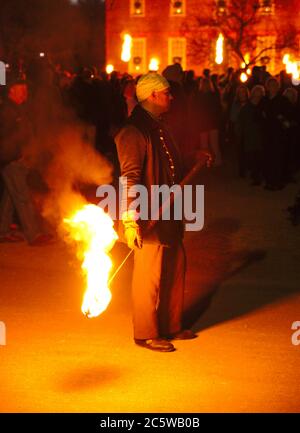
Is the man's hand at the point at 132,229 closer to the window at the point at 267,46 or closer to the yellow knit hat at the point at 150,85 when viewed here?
the yellow knit hat at the point at 150,85

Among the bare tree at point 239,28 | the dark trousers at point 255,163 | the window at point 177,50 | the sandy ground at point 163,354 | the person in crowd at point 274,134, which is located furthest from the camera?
the window at point 177,50

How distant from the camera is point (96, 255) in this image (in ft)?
22.6

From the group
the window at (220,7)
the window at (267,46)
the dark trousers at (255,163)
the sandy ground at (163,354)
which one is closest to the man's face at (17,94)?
the sandy ground at (163,354)

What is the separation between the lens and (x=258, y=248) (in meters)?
11.0

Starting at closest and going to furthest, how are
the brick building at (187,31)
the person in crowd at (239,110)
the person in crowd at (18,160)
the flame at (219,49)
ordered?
the person in crowd at (18,160), the person in crowd at (239,110), the flame at (219,49), the brick building at (187,31)

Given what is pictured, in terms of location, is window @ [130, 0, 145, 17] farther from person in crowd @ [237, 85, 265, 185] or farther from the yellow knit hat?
Result: the yellow knit hat

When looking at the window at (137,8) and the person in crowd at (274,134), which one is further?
the window at (137,8)

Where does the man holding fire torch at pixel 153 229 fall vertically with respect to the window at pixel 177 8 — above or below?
below

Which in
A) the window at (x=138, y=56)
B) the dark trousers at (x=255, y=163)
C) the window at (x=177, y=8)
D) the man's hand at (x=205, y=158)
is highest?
the window at (x=177, y=8)

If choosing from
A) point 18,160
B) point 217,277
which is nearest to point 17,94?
point 18,160

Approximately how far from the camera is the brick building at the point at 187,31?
50731 mm

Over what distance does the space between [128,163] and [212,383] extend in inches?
65.8

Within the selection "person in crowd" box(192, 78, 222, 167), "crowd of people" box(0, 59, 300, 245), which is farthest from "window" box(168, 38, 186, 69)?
"person in crowd" box(192, 78, 222, 167)

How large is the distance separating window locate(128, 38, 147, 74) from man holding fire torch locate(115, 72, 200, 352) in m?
52.2
